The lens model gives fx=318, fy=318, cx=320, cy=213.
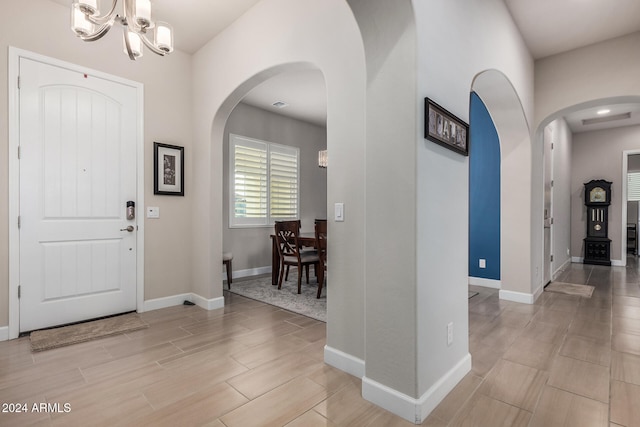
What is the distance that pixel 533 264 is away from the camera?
399cm

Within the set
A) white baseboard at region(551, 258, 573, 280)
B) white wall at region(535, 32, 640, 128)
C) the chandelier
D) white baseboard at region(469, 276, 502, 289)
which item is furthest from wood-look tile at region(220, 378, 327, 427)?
white baseboard at region(551, 258, 573, 280)

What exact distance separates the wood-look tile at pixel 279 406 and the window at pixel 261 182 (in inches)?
147

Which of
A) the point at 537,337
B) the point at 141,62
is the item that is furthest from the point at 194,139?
the point at 537,337

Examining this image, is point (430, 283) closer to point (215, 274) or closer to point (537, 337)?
point (537, 337)

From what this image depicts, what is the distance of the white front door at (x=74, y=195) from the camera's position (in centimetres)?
285

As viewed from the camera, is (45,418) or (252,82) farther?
(252,82)

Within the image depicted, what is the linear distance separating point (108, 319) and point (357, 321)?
8.65 ft

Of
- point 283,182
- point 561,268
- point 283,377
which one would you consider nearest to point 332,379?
point 283,377

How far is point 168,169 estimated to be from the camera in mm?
3689

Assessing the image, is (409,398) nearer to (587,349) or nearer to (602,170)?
(587,349)

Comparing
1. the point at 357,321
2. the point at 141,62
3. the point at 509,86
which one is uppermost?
the point at 141,62

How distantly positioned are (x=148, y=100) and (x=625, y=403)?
15.4 ft

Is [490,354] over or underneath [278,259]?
underneath

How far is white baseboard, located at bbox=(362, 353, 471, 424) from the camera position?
1.67 m
